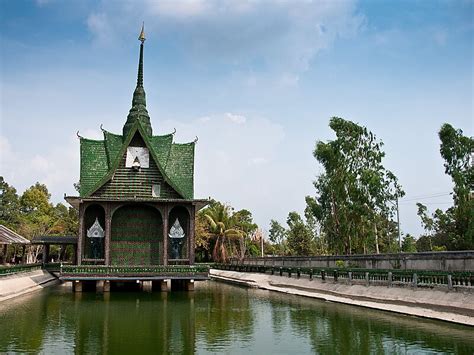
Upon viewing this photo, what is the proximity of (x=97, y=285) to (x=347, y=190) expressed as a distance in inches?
744

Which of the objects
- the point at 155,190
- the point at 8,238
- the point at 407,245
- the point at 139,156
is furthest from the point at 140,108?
the point at 407,245

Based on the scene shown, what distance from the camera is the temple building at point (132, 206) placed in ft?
95.6

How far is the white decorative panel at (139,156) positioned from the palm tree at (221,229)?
2248cm

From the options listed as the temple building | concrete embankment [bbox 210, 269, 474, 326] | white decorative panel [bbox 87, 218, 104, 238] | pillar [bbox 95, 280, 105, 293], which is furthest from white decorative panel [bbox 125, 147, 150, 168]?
concrete embankment [bbox 210, 269, 474, 326]

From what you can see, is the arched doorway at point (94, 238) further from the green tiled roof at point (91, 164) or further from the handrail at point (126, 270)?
the handrail at point (126, 270)

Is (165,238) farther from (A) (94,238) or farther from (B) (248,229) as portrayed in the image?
(B) (248,229)

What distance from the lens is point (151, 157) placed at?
104ft

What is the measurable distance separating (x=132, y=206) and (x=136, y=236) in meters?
1.90

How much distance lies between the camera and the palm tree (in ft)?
175

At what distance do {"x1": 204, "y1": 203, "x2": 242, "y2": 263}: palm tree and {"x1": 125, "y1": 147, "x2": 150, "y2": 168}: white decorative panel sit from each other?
22.5 meters

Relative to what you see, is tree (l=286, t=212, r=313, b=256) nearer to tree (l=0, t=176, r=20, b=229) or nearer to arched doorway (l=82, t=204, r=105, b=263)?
arched doorway (l=82, t=204, r=105, b=263)

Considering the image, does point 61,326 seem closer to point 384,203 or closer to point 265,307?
point 265,307

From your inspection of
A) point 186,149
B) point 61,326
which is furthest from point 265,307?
point 186,149

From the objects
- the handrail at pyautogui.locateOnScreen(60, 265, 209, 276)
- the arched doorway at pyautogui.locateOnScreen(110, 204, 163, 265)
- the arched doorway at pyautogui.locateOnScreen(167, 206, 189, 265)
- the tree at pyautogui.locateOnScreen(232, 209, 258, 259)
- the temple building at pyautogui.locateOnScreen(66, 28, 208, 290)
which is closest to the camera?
the handrail at pyautogui.locateOnScreen(60, 265, 209, 276)
